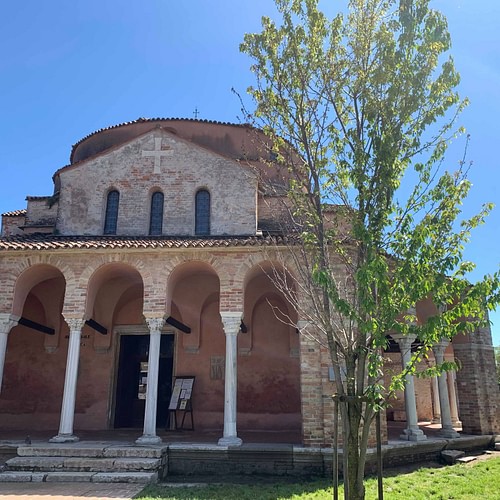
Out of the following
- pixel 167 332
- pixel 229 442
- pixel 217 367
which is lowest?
pixel 229 442

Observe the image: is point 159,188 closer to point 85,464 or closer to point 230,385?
point 230,385

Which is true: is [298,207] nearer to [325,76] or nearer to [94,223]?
[325,76]

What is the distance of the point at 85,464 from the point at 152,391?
192 cm

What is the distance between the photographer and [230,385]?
32.0ft

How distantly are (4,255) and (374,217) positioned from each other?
904 cm

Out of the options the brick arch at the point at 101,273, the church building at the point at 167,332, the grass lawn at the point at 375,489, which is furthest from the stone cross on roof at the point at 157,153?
the grass lawn at the point at 375,489

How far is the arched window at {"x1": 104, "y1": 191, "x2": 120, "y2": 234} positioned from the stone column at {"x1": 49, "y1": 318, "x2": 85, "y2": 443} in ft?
12.6

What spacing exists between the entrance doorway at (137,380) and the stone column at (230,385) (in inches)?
157

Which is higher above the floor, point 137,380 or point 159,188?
point 159,188

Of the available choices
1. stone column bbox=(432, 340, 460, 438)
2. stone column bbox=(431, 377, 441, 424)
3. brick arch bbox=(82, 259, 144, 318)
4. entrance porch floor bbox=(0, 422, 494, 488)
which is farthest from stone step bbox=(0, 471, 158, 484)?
stone column bbox=(431, 377, 441, 424)

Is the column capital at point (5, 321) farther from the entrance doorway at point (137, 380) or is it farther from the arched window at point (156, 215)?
the arched window at point (156, 215)

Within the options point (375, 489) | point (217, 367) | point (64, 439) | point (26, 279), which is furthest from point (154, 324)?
point (375, 489)

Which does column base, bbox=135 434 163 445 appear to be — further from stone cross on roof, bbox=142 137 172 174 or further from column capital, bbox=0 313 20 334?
stone cross on roof, bbox=142 137 172 174

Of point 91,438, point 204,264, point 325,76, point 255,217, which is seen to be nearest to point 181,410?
point 91,438
